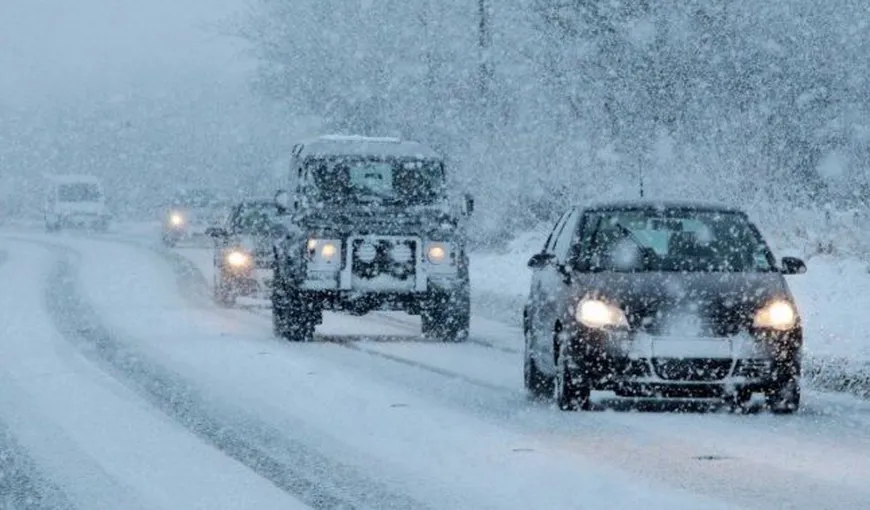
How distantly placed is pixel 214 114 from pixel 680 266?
5109 inches

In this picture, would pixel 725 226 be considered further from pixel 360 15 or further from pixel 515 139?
pixel 360 15

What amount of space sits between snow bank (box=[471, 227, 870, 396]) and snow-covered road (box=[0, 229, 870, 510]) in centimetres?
70

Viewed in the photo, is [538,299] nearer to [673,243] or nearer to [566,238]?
[566,238]

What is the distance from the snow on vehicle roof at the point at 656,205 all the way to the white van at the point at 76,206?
190ft

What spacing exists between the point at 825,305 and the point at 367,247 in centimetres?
470

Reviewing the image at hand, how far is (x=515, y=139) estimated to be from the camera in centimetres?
3919

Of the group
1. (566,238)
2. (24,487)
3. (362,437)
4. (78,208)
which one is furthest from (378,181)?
(78,208)

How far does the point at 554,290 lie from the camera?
13562 mm

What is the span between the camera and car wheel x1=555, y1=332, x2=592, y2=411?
1280 centimetres

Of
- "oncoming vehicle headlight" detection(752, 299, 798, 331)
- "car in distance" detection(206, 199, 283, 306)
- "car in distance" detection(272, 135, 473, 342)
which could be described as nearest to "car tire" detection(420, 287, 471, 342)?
"car in distance" detection(272, 135, 473, 342)

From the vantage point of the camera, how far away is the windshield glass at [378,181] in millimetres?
21203

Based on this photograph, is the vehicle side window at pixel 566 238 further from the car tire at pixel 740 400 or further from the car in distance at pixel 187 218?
the car in distance at pixel 187 218

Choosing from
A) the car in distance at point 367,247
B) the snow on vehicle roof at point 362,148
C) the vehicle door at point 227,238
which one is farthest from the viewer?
the vehicle door at point 227,238

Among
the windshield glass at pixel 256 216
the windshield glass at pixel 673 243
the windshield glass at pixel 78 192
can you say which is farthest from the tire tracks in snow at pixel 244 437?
the windshield glass at pixel 78 192
